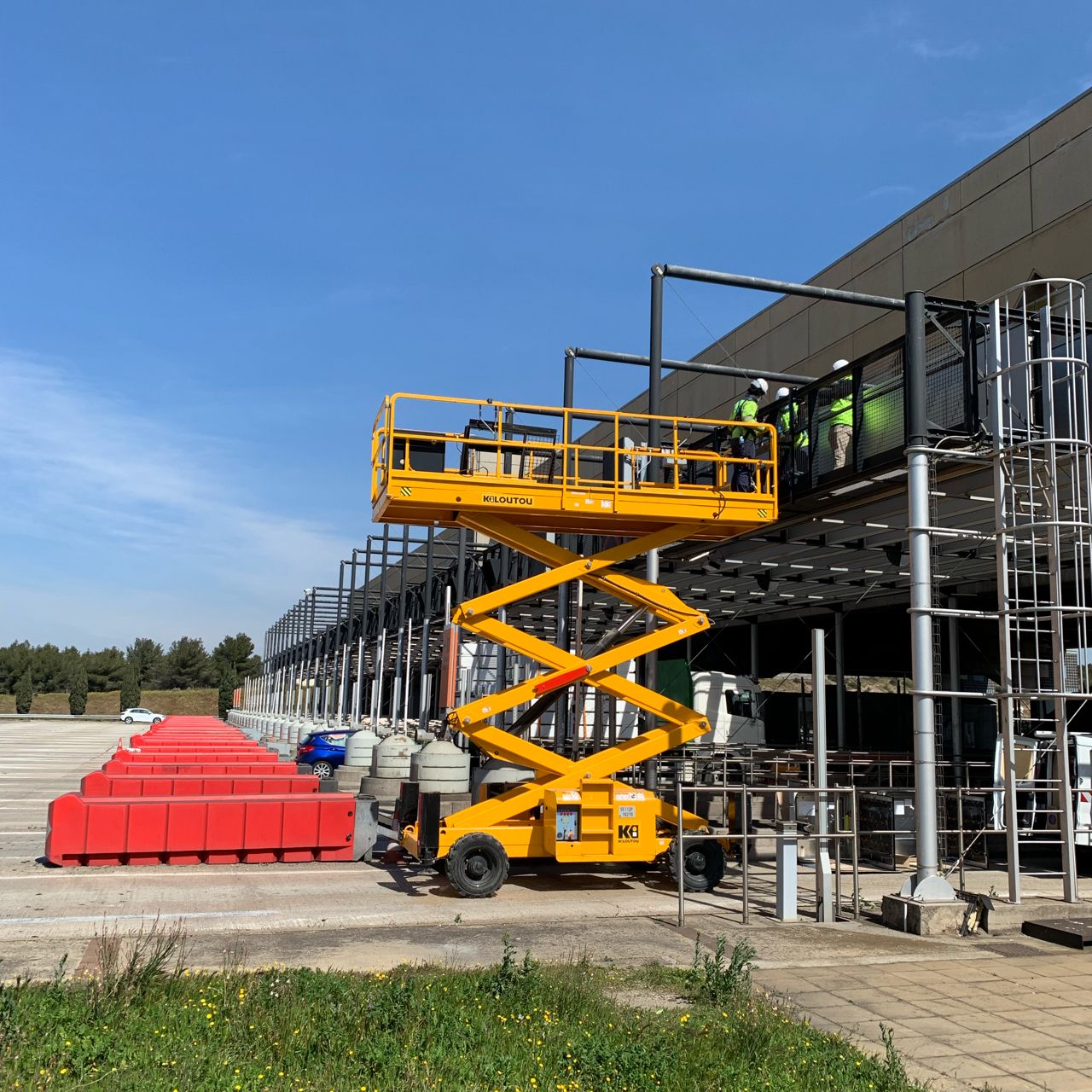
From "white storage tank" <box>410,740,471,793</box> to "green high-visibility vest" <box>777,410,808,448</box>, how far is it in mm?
8806

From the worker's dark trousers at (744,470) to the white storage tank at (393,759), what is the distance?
13.1 metres

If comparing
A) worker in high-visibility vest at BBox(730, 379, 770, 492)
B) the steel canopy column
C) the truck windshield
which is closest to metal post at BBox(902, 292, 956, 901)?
worker in high-visibility vest at BBox(730, 379, 770, 492)

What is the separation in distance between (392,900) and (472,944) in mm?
2957

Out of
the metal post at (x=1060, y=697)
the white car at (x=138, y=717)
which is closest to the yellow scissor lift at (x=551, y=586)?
the metal post at (x=1060, y=697)

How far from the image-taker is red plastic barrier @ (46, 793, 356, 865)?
606 inches

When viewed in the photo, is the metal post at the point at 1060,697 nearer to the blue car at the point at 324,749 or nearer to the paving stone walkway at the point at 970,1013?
the paving stone walkway at the point at 970,1013

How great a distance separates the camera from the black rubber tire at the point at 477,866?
523 inches

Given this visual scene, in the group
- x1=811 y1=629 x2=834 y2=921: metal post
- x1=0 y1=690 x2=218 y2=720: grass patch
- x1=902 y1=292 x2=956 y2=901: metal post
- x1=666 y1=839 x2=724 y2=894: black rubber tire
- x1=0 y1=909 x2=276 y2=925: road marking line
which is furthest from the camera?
x1=0 y1=690 x2=218 y2=720: grass patch

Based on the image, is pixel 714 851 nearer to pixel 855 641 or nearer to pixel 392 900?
pixel 392 900

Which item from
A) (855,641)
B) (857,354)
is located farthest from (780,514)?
(855,641)

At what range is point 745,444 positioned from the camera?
16.1 metres

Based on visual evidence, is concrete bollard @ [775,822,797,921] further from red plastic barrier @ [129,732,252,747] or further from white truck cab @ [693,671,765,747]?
red plastic barrier @ [129,732,252,747]

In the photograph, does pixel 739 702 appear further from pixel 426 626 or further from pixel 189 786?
pixel 189 786

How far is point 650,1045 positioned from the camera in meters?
6.49
